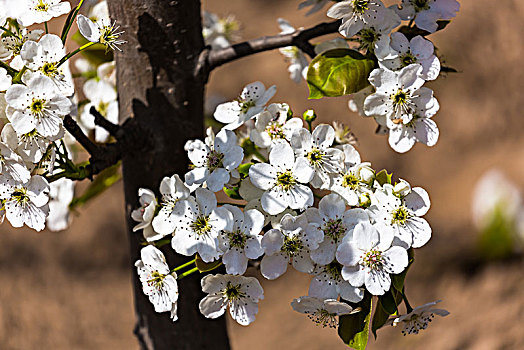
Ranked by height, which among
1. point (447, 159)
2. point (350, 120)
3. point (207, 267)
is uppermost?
point (207, 267)

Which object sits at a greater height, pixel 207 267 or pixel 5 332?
pixel 207 267

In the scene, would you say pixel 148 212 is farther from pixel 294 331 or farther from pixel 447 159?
pixel 447 159

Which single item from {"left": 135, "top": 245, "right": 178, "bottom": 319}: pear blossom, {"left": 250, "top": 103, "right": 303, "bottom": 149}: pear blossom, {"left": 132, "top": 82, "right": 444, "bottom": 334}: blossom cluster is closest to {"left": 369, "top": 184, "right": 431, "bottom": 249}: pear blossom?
{"left": 132, "top": 82, "right": 444, "bottom": 334}: blossom cluster

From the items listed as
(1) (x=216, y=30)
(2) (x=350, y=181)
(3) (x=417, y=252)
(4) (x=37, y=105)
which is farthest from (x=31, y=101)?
(3) (x=417, y=252)

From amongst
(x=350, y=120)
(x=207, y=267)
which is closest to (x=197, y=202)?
(x=207, y=267)

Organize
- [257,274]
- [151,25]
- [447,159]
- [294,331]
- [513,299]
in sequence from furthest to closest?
[447,159]
[257,274]
[294,331]
[513,299]
[151,25]

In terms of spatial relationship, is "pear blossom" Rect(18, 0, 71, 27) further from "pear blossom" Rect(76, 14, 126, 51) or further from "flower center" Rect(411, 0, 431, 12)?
"flower center" Rect(411, 0, 431, 12)

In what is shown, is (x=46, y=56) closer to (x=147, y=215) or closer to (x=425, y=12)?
(x=147, y=215)
